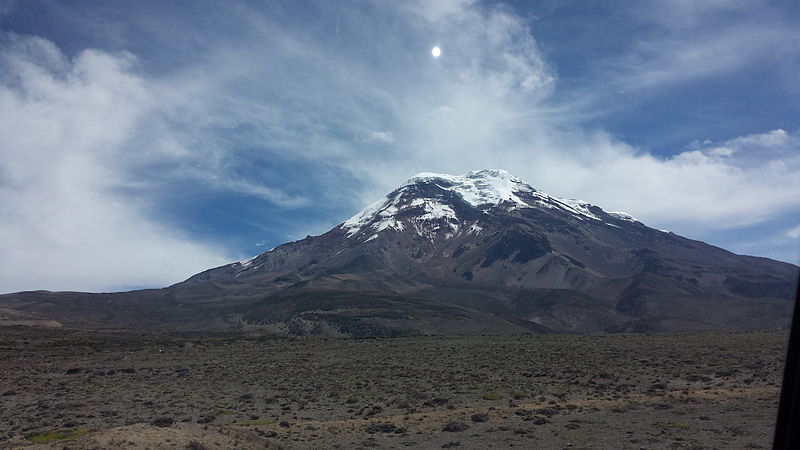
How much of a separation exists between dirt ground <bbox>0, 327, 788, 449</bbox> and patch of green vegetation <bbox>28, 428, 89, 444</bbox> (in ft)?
0.38

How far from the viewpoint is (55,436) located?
18.4 m

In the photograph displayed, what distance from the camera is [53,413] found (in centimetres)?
2483

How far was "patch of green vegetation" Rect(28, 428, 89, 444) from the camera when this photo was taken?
17.5m

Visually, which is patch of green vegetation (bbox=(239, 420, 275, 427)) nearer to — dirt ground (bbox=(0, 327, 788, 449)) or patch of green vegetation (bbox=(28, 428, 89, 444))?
dirt ground (bbox=(0, 327, 788, 449))

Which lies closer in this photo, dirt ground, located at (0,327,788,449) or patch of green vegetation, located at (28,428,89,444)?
patch of green vegetation, located at (28,428,89,444)

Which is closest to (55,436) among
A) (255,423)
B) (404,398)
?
(255,423)

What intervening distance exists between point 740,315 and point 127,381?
149912 mm

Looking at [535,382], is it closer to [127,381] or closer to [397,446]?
[397,446]

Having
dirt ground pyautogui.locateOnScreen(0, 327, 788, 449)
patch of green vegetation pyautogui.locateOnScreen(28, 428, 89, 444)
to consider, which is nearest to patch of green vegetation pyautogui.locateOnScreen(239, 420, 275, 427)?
dirt ground pyautogui.locateOnScreen(0, 327, 788, 449)

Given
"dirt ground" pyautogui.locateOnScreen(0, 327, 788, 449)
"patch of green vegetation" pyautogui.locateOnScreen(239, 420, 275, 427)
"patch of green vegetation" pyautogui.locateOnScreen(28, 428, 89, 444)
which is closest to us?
"patch of green vegetation" pyautogui.locateOnScreen(28, 428, 89, 444)

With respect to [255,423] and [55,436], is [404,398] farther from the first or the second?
[55,436]

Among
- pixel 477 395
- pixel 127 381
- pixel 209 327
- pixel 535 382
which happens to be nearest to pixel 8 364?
pixel 127 381

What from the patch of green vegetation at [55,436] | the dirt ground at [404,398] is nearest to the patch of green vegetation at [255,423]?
the dirt ground at [404,398]

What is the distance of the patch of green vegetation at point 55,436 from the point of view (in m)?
17.5
